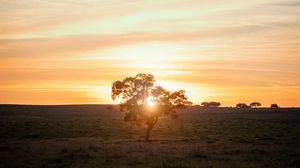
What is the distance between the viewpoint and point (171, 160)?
35.1m

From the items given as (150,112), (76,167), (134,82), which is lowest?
(76,167)

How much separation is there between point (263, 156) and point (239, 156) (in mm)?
1986

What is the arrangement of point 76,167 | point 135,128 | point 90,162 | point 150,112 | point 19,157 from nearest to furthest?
point 76,167 → point 90,162 → point 19,157 → point 150,112 → point 135,128

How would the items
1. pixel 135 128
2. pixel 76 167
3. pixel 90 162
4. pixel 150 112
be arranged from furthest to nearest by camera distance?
1. pixel 135 128
2. pixel 150 112
3. pixel 90 162
4. pixel 76 167

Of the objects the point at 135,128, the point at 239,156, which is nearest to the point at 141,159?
the point at 239,156

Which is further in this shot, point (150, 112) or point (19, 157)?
point (150, 112)

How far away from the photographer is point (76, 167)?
31203mm

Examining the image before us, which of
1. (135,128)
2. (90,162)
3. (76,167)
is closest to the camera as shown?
(76,167)

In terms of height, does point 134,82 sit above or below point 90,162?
above

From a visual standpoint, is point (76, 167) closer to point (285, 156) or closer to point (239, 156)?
point (239, 156)

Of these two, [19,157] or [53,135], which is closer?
[19,157]

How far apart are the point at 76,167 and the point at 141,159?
6.14 m

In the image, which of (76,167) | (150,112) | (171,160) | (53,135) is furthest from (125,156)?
(53,135)

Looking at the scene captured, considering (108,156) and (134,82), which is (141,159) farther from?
(134,82)
